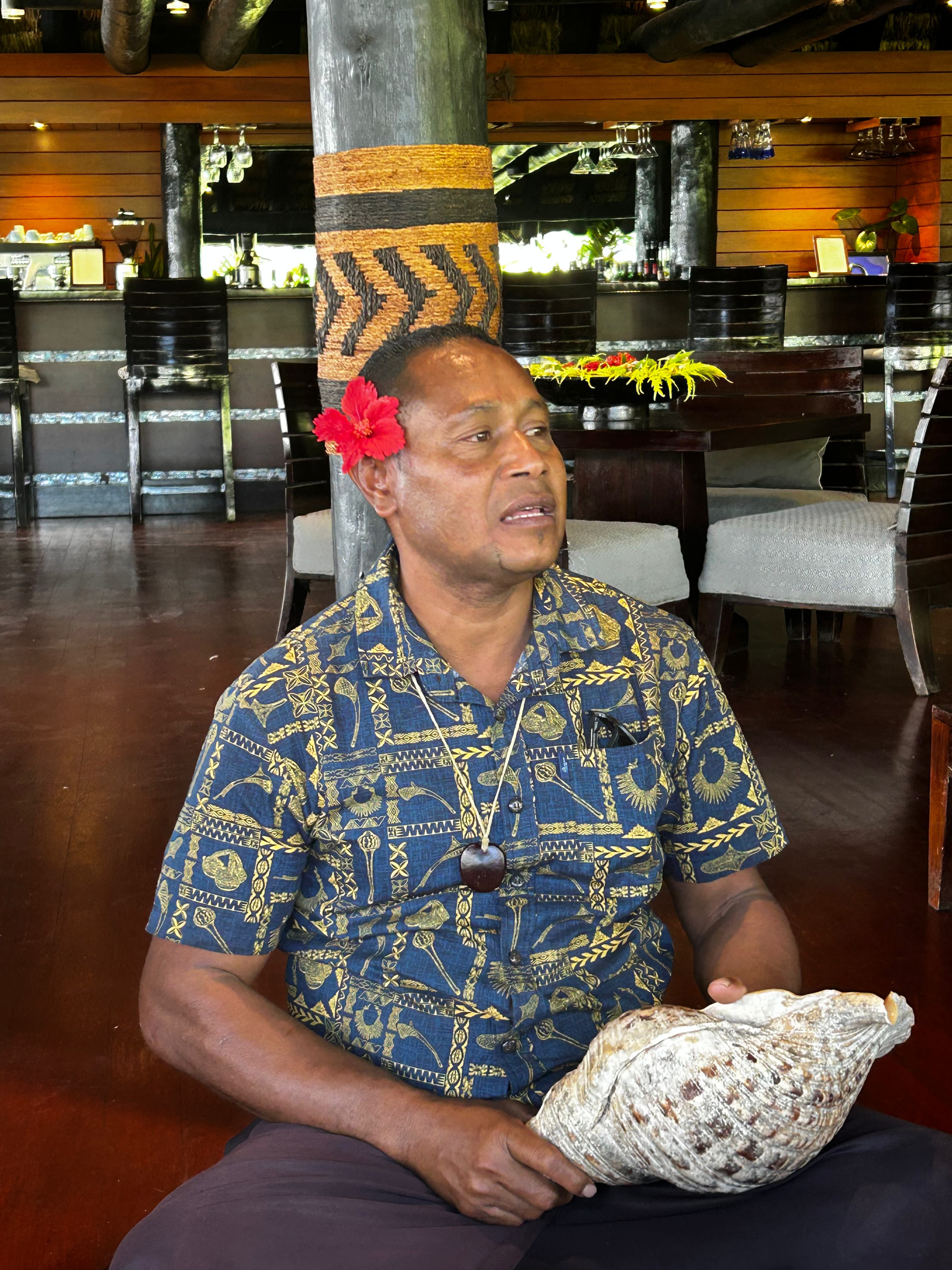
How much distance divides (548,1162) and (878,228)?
11.3 metres

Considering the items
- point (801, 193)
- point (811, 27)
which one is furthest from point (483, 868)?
point (801, 193)

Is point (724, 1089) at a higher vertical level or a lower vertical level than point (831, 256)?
lower

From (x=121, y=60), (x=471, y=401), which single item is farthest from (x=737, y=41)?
(x=471, y=401)

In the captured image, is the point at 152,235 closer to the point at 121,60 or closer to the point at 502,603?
the point at 121,60

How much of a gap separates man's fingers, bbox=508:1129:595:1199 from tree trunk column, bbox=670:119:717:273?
30.3 ft

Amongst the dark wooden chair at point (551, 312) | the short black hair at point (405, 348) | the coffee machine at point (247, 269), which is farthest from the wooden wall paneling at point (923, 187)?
the short black hair at point (405, 348)

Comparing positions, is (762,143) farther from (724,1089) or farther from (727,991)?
(724,1089)

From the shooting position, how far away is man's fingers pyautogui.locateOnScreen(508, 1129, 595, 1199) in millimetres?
1114

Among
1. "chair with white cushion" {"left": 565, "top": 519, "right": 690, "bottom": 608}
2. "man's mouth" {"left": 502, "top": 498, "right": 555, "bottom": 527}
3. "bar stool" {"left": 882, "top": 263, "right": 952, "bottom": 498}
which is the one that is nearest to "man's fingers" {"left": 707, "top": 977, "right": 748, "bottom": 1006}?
"man's mouth" {"left": 502, "top": 498, "right": 555, "bottom": 527}

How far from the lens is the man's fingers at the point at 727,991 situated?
1202mm

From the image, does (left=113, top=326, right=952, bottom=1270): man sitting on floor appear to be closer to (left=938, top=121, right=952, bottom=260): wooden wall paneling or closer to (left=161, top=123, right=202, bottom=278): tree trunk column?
(left=161, top=123, right=202, bottom=278): tree trunk column

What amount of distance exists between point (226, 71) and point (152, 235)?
1207 mm

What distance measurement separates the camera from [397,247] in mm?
1873

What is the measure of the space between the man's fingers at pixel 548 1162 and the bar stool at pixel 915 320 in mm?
6880
